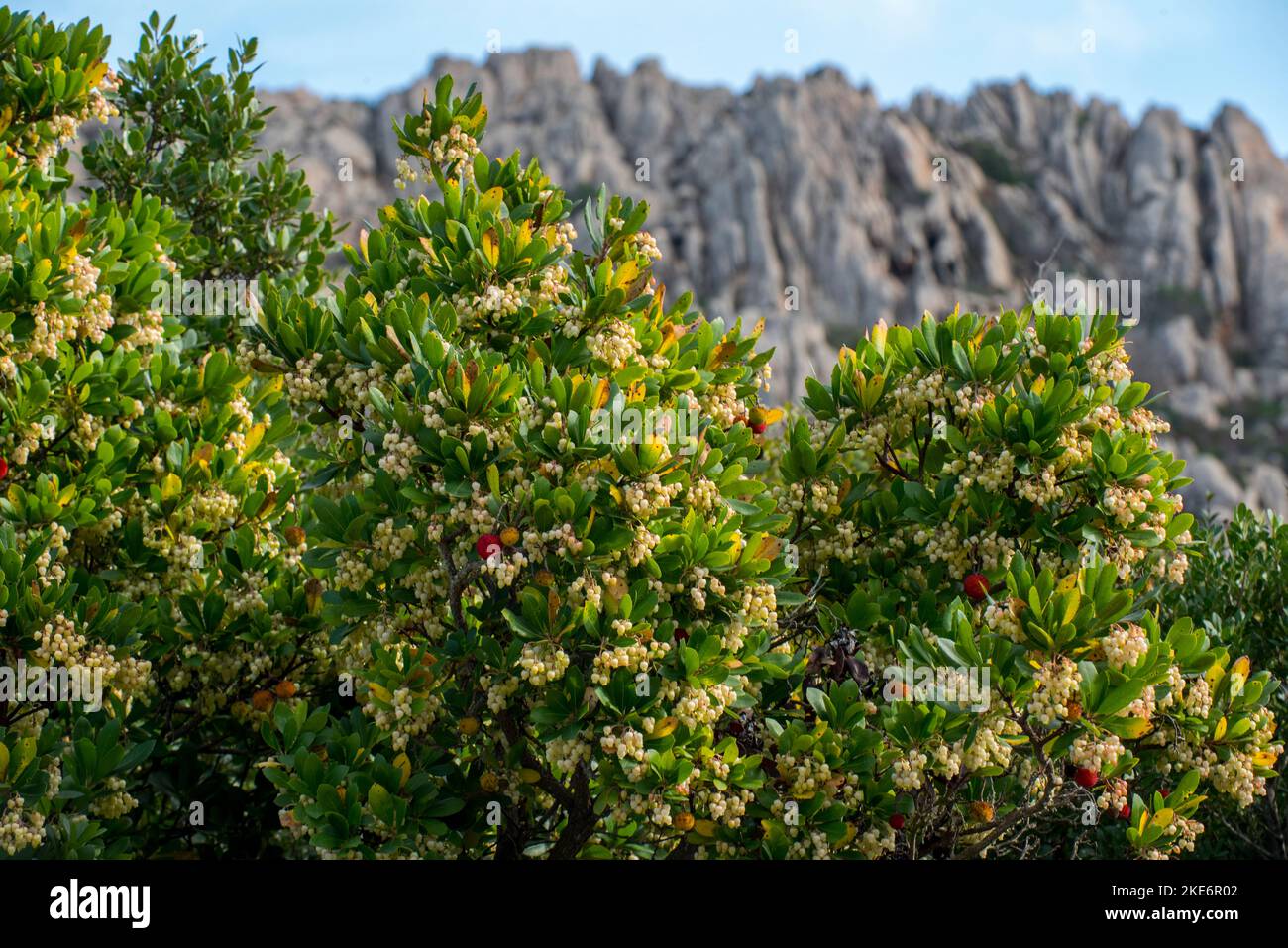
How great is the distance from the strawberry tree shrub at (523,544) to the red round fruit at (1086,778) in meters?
1.52

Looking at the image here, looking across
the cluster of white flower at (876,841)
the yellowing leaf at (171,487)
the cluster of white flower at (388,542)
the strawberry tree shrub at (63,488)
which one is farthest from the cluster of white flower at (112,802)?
the cluster of white flower at (876,841)

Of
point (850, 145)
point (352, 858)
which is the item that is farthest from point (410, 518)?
point (850, 145)

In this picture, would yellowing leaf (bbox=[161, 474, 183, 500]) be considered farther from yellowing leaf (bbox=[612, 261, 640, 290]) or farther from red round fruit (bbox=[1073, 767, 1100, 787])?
red round fruit (bbox=[1073, 767, 1100, 787])

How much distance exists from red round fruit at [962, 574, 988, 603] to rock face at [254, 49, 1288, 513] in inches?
2576

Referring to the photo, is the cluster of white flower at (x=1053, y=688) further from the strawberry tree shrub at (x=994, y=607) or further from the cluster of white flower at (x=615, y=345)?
the cluster of white flower at (x=615, y=345)

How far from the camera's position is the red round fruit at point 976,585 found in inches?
239

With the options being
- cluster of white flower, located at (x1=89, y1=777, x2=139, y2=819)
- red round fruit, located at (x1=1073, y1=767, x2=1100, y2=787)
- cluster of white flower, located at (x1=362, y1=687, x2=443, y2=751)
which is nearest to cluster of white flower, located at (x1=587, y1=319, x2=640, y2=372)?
cluster of white flower, located at (x1=362, y1=687, x2=443, y2=751)

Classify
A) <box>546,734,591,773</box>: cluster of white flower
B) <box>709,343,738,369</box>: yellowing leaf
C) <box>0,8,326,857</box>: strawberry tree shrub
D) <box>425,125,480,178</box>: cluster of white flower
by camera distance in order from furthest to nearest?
<box>425,125,480,178</box>: cluster of white flower
<box>709,343,738,369</box>: yellowing leaf
<box>0,8,326,857</box>: strawberry tree shrub
<box>546,734,591,773</box>: cluster of white flower

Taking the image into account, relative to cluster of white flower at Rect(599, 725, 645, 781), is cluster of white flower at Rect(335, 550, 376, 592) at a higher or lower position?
higher

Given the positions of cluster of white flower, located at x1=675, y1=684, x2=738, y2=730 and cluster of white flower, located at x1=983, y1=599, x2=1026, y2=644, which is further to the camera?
cluster of white flower, located at x1=983, y1=599, x2=1026, y2=644

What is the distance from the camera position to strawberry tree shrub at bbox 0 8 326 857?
20.2 feet

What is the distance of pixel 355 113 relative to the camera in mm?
97438

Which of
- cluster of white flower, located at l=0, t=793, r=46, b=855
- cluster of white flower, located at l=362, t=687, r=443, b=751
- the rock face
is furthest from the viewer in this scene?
the rock face

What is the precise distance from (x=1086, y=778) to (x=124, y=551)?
5237mm
